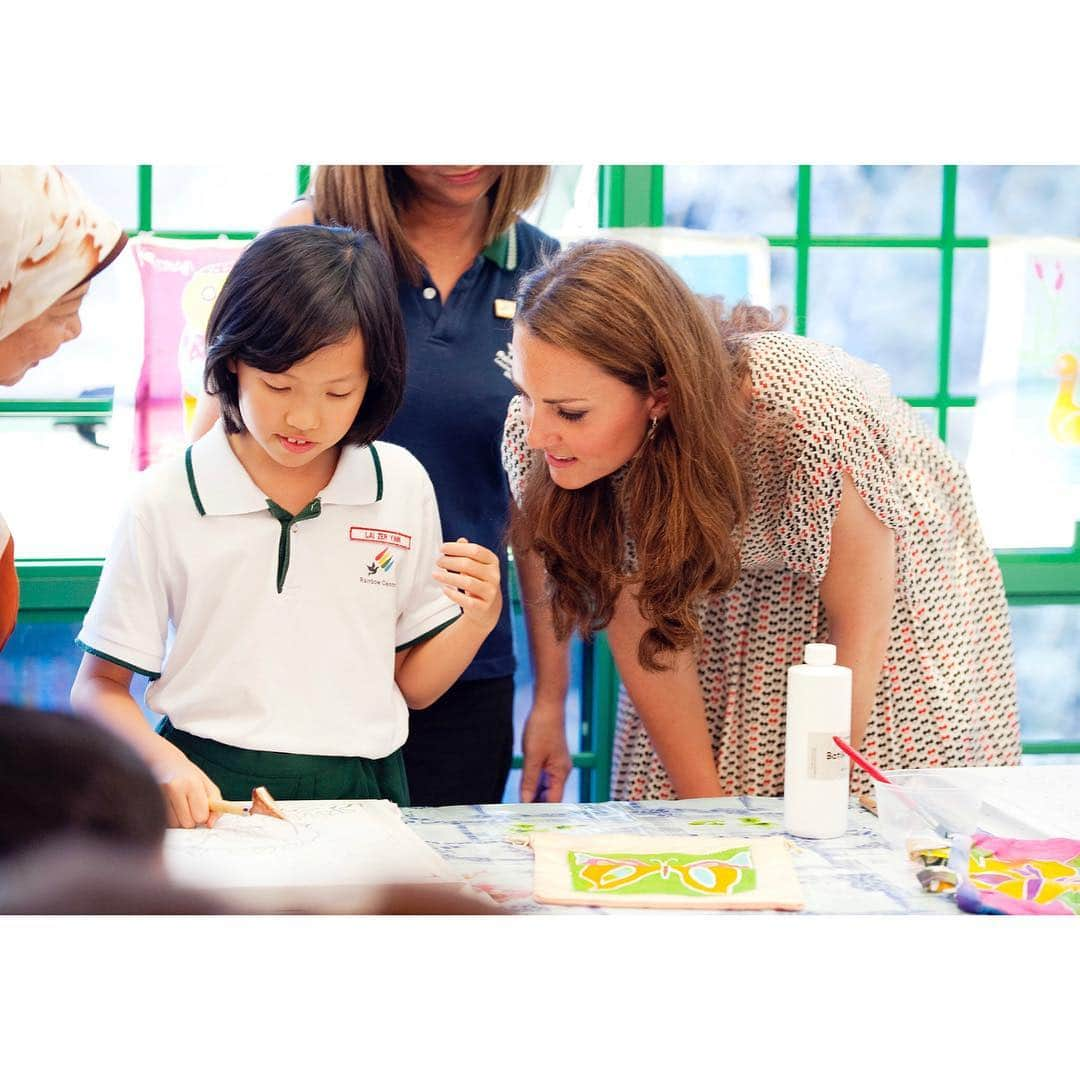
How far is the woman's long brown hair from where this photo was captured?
5.09ft

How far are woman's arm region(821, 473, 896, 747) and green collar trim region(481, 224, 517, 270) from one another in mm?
494

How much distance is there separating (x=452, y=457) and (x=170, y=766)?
48 cm

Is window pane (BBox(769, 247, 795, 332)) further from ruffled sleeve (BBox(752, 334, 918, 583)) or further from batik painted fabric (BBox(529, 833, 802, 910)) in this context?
batik painted fabric (BBox(529, 833, 802, 910))

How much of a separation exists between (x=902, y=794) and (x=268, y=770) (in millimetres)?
712

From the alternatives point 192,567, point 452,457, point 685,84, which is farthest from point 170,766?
point 685,84

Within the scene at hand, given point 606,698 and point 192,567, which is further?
point 606,698

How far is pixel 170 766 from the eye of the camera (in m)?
1.47

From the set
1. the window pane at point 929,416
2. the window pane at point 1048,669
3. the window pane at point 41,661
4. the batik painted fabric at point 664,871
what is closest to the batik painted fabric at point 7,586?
the window pane at point 41,661

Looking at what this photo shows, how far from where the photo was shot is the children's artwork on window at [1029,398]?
70.9 inches

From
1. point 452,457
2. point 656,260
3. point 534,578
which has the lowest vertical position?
point 534,578

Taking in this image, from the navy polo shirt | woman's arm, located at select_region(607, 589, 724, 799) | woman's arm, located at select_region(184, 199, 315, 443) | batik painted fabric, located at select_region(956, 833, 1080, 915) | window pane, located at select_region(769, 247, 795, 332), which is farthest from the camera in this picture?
window pane, located at select_region(769, 247, 795, 332)

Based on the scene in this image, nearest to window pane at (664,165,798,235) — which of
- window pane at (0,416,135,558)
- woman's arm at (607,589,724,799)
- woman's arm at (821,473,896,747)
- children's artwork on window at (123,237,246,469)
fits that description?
woman's arm at (821,473,896,747)

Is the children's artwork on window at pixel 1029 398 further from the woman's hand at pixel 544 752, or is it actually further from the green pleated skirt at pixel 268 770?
the green pleated skirt at pixel 268 770

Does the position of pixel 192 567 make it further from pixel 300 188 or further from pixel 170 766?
pixel 300 188
